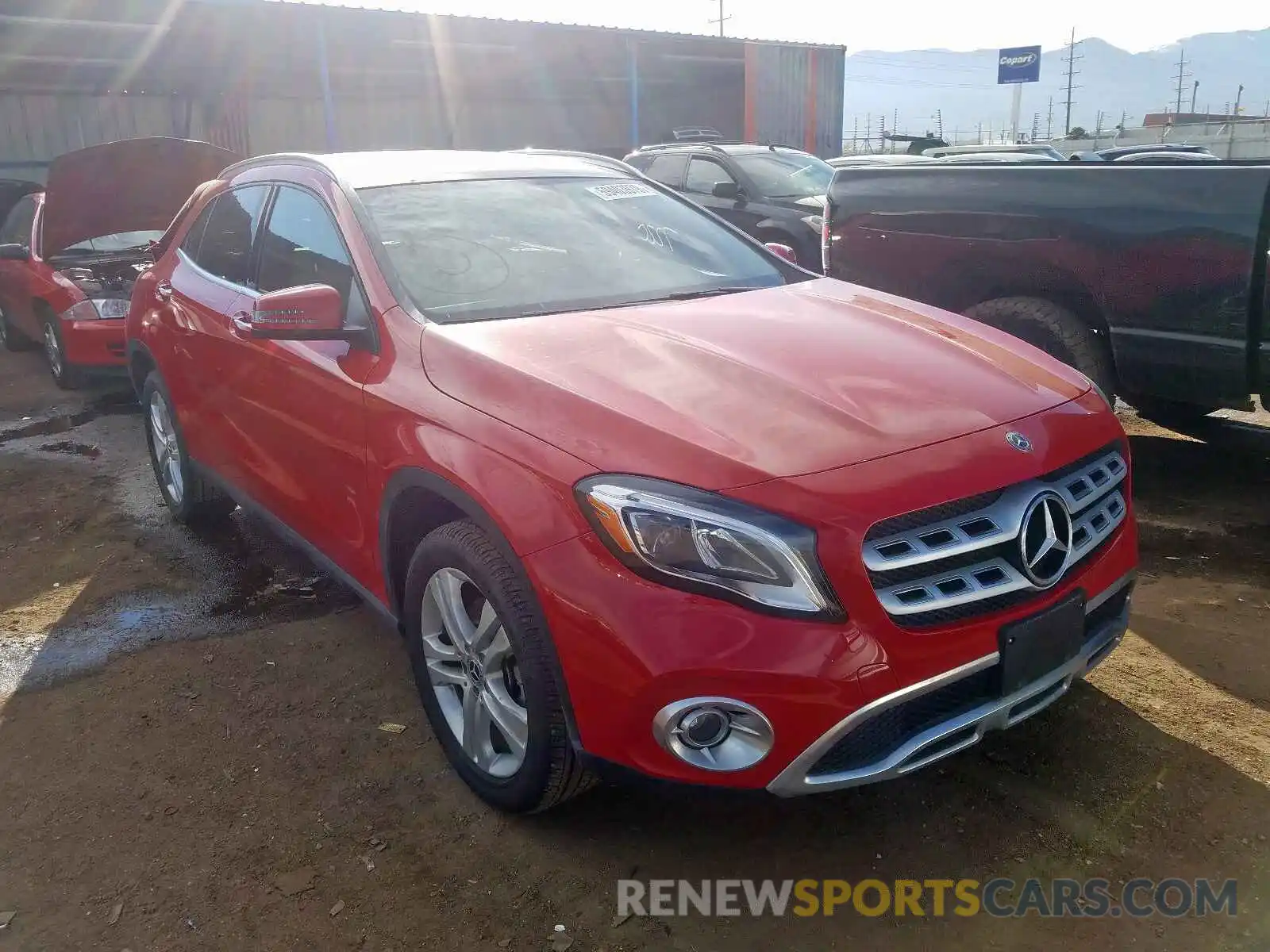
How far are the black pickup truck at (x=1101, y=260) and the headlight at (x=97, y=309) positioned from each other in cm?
539

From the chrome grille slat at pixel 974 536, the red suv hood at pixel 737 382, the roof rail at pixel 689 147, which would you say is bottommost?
the chrome grille slat at pixel 974 536

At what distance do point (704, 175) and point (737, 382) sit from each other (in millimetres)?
9154

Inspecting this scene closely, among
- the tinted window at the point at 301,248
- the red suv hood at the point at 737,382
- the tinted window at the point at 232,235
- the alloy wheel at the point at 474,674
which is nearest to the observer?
the red suv hood at the point at 737,382

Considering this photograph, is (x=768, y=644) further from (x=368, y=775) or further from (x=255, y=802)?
(x=255, y=802)

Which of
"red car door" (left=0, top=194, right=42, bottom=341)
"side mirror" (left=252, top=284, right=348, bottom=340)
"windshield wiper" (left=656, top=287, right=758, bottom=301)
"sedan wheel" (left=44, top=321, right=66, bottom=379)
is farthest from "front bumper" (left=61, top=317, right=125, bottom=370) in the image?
"windshield wiper" (left=656, top=287, right=758, bottom=301)

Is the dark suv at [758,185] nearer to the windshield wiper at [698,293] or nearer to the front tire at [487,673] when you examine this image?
the windshield wiper at [698,293]

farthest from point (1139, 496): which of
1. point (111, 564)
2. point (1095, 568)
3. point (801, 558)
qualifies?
point (111, 564)

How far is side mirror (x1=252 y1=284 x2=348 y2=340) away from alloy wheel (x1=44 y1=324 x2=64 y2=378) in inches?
244

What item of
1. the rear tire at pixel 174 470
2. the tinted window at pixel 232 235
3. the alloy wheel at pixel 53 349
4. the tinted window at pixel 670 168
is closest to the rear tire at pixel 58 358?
the alloy wheel at pixel 53 349

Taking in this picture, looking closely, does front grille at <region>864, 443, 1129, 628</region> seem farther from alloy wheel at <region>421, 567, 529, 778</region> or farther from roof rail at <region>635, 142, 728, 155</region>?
roof rail at <region>635, 142, 728, 155</region>

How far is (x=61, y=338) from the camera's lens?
7895mm

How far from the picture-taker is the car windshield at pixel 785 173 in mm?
10602

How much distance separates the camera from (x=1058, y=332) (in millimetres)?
4578

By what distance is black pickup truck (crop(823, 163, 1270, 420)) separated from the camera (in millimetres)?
3922
